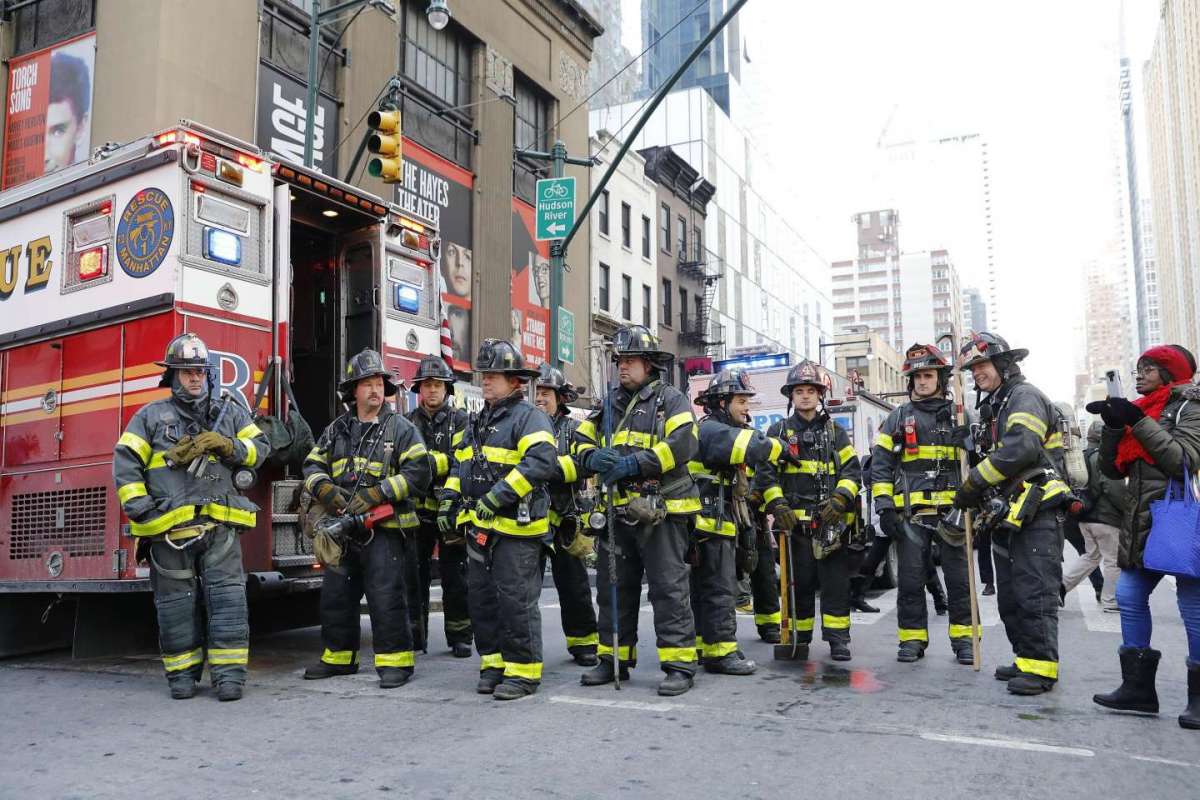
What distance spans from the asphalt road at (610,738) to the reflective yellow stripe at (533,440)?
992 mm

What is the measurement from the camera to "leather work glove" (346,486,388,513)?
20.0 ft

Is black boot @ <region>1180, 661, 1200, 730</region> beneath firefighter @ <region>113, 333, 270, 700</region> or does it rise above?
beneath

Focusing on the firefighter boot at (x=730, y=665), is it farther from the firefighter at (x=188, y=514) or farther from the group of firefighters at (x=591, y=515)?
the firefighter at (x=188, y=514)

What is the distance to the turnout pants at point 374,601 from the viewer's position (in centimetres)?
617

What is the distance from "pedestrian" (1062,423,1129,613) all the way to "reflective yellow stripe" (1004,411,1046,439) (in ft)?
10.3

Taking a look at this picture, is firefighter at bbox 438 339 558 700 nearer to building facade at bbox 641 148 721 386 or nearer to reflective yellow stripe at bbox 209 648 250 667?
reflective yellow stripe at bbox 209 648 250 667

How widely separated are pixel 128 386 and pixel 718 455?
3950 millimetres

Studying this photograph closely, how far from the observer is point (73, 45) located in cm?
1480

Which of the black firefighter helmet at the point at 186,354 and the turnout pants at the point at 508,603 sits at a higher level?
the black firefighter helmet at the point at 186,354

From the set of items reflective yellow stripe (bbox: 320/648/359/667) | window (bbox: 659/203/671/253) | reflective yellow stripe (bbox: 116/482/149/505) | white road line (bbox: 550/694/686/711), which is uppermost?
window (bbox: 659/203/671/253)

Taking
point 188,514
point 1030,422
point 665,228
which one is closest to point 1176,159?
point 665,228

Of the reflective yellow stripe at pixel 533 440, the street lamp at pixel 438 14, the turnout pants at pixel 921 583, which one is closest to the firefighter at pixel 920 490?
the turnout pants at pixel 921 583

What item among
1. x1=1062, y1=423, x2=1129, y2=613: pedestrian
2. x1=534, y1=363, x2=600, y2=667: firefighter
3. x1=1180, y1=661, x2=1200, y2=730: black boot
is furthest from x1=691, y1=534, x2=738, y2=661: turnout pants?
x1=1062, y1=423, x2=1129, y2=613: pedestrian

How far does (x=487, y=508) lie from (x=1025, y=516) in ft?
10.3
